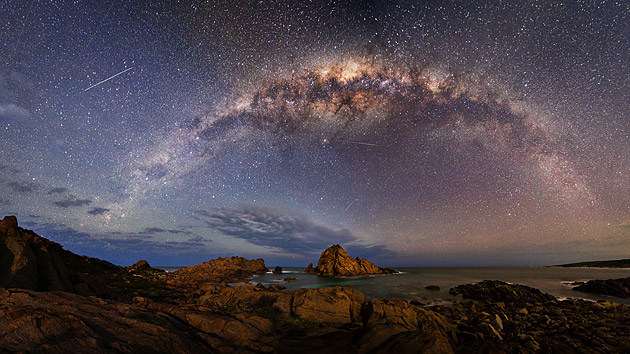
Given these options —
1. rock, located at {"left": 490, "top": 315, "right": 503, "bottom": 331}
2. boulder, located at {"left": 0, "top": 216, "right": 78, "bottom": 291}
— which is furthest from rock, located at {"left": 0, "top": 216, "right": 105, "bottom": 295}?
rock, located at {"left": 490, "top": 315, "right": 503, "bottom": 331}

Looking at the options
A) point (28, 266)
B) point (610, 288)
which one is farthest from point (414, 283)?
point (28, 266)

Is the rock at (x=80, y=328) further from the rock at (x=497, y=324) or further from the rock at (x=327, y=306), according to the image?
the rock at (x=497, y=324)

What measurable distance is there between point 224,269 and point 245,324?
9308 cm

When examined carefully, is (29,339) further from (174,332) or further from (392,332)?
(392,332)

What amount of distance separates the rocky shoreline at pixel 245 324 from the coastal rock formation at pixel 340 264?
84.9 metres

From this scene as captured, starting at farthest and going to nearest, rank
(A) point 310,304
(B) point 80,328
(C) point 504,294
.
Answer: (C) point 504,294 → (A) point 310,304 → (B) point 80,328

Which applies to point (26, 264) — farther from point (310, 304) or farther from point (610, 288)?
point (610, 288)

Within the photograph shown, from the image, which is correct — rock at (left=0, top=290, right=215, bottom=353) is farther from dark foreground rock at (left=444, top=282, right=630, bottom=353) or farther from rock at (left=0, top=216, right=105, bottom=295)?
dark foreground rock at (left=444, top=282, right=630, bottom=353)

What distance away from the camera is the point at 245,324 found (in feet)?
52.4

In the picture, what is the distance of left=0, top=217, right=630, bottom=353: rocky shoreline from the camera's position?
9.11 m

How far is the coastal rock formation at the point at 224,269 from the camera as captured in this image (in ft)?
281

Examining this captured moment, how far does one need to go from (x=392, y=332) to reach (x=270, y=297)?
37.9 feet

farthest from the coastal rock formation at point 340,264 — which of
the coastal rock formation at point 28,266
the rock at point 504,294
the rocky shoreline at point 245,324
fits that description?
the coastal rock formation at point 28,266

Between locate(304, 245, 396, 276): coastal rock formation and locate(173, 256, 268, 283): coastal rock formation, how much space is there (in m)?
31.5
